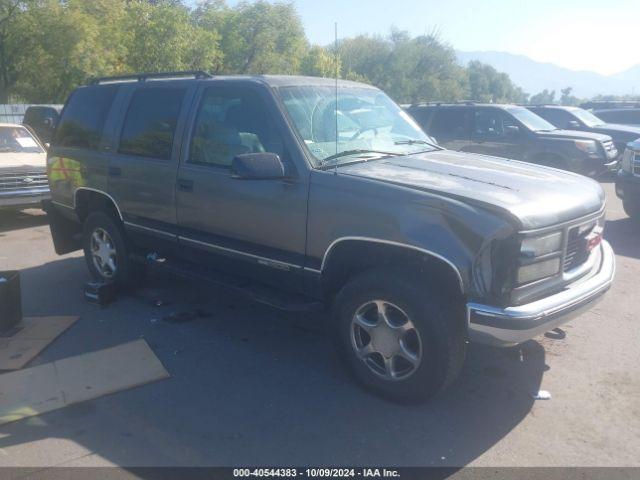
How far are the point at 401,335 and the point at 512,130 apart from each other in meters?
8.47

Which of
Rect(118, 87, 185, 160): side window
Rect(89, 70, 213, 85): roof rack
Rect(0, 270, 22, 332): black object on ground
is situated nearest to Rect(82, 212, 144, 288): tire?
Rect(118, 87, 185, 160): side window

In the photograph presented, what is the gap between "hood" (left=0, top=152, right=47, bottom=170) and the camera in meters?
9.65

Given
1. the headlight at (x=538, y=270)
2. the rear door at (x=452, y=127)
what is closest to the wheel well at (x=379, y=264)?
the headlight at (x=538, y=270)

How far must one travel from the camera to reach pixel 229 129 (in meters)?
4.75

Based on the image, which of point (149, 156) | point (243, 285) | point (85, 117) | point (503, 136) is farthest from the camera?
point (503, 136)

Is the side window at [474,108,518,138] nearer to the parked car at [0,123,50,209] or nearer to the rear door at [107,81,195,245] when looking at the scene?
the rear door at [107,81,195,245]

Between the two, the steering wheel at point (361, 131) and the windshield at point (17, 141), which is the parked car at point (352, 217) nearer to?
the steering wheel at point (361, 131)

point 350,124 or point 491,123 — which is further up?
point 350,124

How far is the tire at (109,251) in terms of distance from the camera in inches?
231

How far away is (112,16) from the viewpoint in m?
28.9

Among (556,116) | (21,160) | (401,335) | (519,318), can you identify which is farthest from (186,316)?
(556,116)

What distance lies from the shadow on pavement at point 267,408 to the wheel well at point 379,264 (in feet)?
2.46

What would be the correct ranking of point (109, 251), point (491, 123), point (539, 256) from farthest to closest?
point (491, 123) < point (109, 251) < point (539, 256)

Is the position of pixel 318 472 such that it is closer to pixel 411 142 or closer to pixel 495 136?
pixel 411 142
